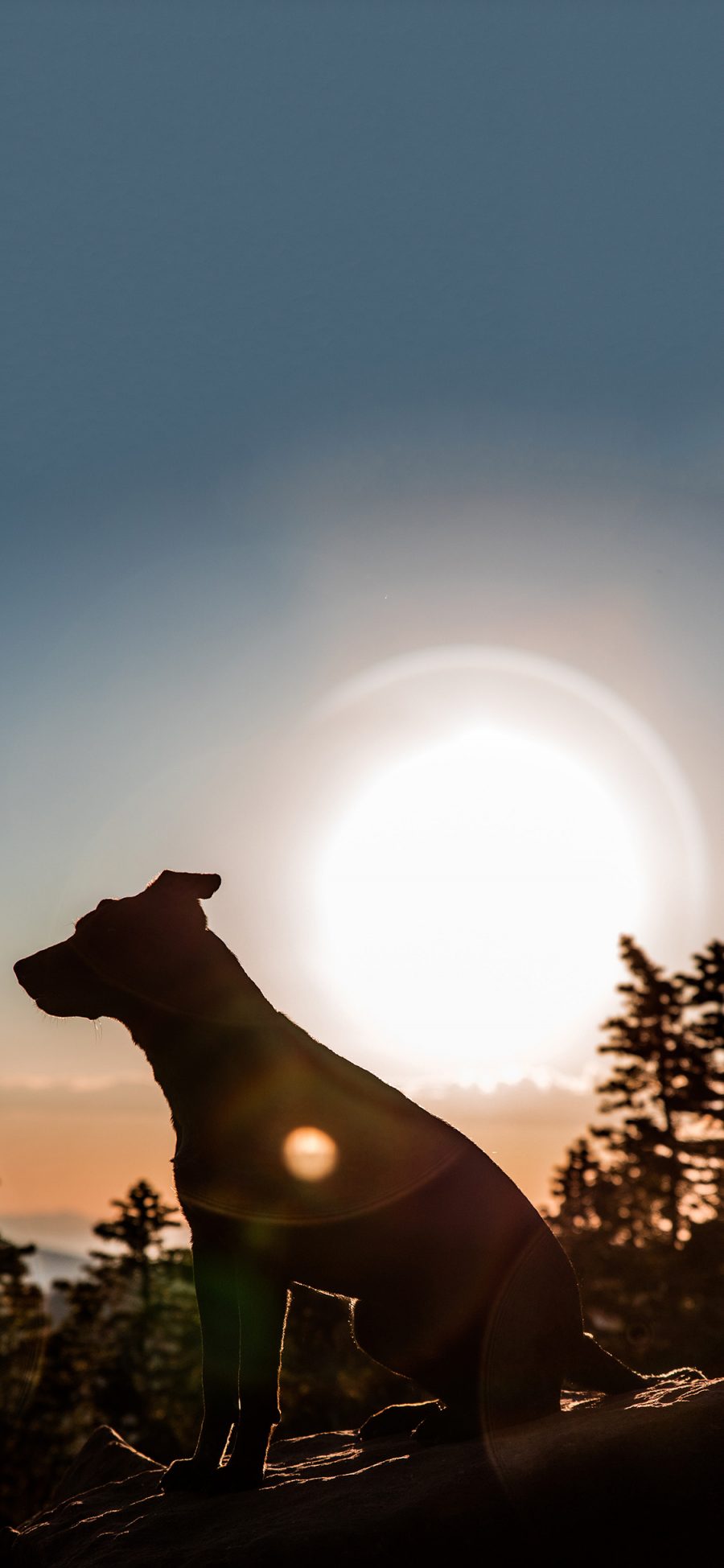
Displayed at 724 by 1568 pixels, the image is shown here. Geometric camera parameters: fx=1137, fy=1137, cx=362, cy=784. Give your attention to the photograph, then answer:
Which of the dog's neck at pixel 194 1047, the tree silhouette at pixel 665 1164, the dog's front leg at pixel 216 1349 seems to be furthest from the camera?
the tree silhouette at pixel 665 1164

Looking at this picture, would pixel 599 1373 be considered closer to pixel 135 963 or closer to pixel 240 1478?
pixel 240 1478

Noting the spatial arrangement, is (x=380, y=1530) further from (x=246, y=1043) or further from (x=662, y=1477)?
(x=246, y=1043)

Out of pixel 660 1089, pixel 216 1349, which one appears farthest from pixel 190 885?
pixel 660 1089

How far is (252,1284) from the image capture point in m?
6.20

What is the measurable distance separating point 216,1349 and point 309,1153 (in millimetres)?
1279

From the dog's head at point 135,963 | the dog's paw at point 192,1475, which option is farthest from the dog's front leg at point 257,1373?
the dog's head at point 135,963

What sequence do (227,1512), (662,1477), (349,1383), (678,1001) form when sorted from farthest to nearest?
(349,1383) → (678,1001) → (227,1512) → (662,1477)

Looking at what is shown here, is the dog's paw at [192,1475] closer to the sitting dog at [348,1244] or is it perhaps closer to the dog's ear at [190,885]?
the sitting dog at [348,1244]

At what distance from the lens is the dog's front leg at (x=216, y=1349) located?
6.36m

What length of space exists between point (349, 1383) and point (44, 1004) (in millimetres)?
55667

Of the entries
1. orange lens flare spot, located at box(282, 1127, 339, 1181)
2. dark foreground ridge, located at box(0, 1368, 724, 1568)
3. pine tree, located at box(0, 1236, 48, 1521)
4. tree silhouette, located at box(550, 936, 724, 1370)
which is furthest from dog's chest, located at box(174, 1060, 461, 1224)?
pine tree, located at box(0, 1236, 48, 1521)

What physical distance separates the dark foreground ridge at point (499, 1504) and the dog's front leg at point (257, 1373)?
0.14 meters

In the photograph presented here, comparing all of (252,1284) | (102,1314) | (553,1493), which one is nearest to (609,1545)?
(553,1493)

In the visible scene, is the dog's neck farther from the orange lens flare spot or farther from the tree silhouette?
the tree silhouette
